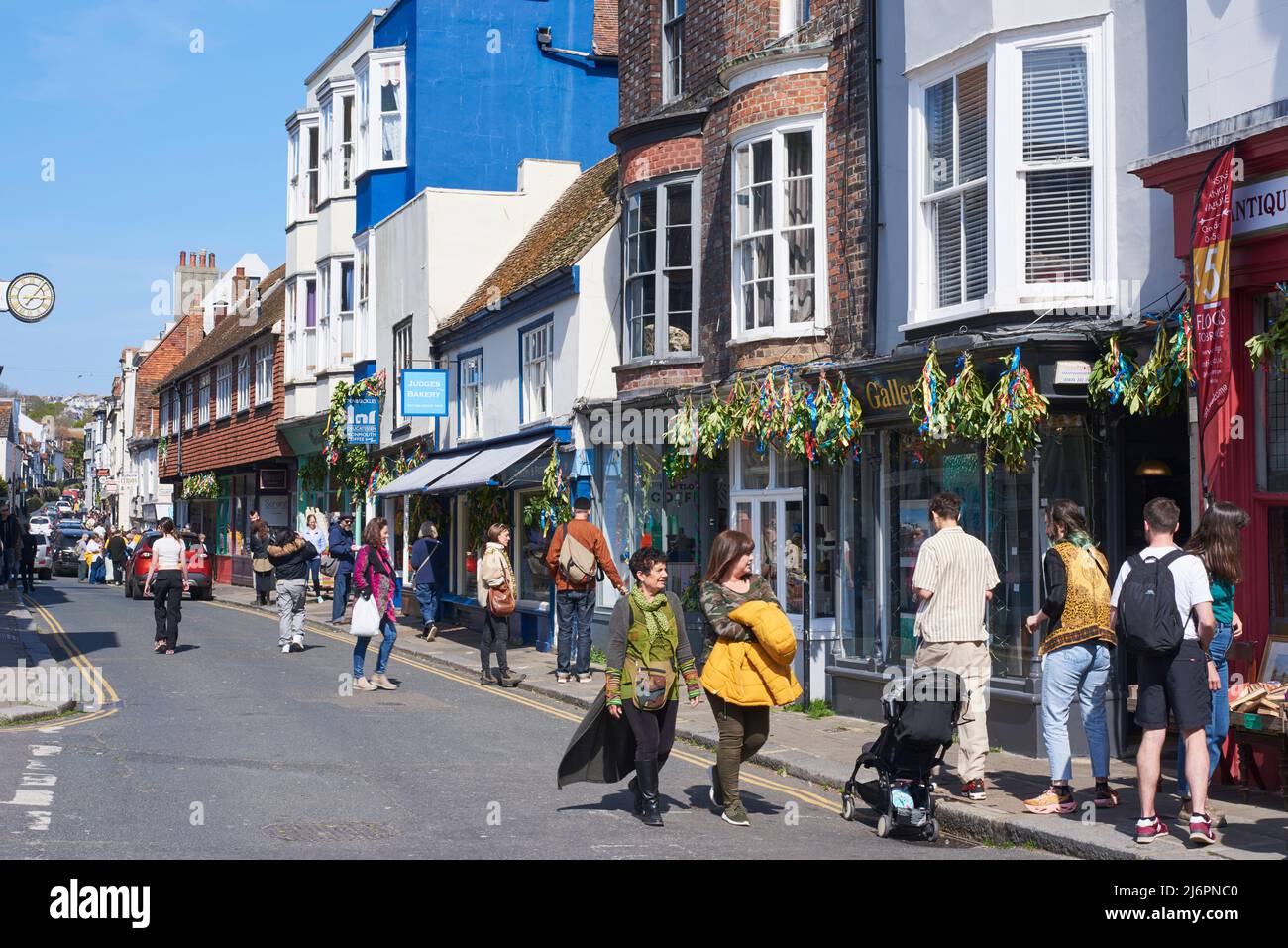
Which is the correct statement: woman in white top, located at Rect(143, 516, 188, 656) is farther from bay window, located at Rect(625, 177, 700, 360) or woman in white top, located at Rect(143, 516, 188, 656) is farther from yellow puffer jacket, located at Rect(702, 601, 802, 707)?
yellow puffer jacket, located at Rect(702, 601, 802, 707)

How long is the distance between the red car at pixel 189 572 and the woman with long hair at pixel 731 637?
80.4 feet

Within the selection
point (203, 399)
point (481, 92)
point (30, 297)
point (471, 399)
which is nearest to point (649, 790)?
point (30, 297)

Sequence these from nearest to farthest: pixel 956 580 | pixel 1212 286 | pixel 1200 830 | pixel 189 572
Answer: pixel 1200 830 < pixel 956 580 < pixel 1212 286 < pixel 189 572

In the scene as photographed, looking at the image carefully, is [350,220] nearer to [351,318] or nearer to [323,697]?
[351,318]

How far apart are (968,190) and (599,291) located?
26.3ft

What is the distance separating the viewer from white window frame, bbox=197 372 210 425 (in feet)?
148

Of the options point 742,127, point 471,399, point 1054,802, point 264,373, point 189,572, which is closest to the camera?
point 1054,802

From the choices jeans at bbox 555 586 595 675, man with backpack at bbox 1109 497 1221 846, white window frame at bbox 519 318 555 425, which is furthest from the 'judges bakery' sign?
white window frame at bbox 519 318 555 425

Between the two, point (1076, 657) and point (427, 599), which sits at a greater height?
point (1076, 657)

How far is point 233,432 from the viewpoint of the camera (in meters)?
41.3


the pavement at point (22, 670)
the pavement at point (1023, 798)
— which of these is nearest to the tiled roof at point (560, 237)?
the pavement at point (1023, 798)

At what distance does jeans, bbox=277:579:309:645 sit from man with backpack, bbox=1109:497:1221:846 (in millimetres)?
13762

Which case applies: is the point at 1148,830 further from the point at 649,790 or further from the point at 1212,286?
the point at 1212,286

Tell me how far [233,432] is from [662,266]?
26873 mm
